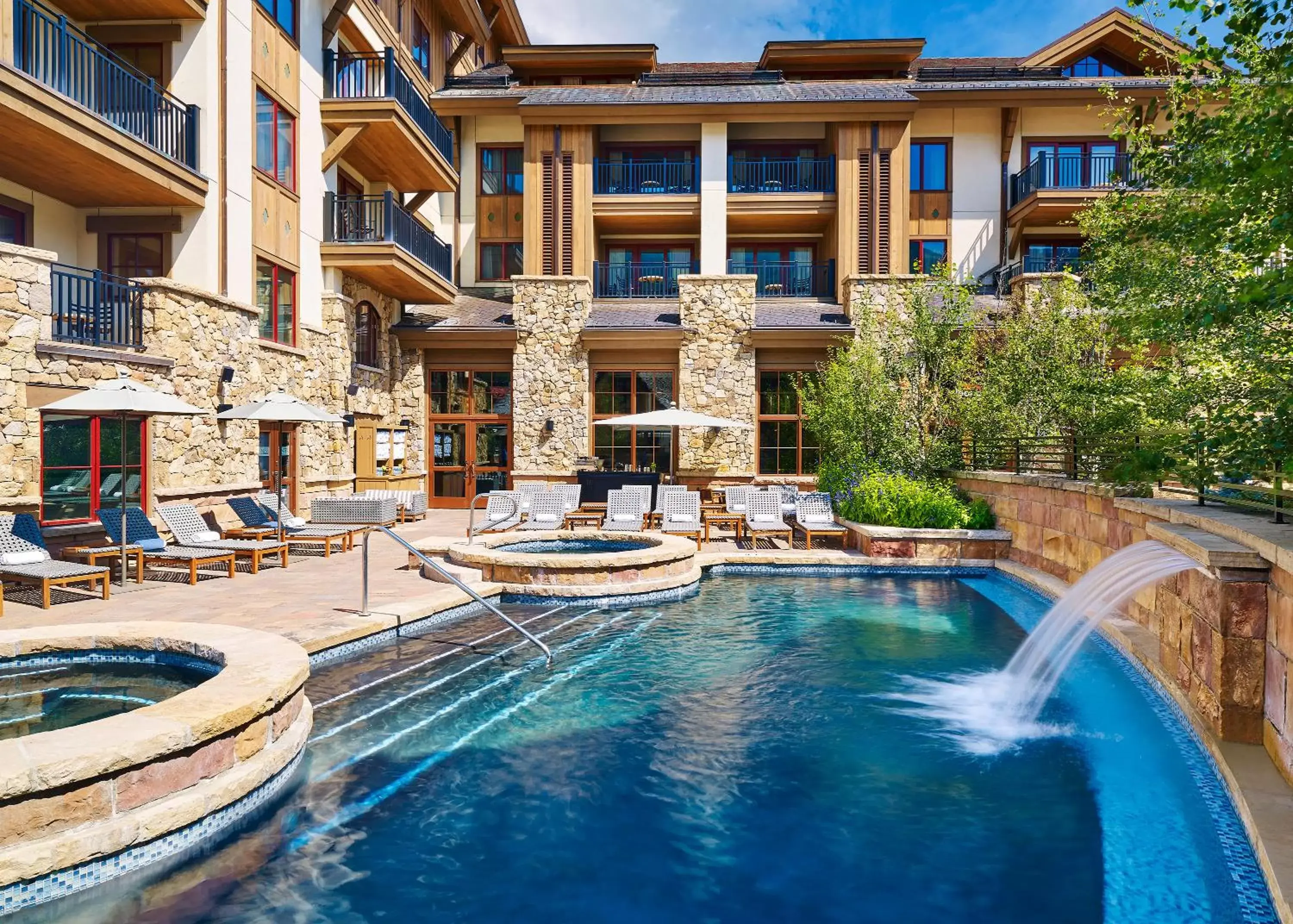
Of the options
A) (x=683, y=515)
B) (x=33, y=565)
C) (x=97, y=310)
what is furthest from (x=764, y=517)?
(x=97, y=310)

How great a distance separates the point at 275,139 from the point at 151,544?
8.29 m

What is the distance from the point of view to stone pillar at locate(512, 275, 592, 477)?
18.4 m

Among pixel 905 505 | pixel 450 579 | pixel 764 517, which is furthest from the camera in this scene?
pixel 764 517

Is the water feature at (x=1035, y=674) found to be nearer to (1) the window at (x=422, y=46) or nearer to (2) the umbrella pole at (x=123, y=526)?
(2) the umbrella pole at (x=123, y=526)

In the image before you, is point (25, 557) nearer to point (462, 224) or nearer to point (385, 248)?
point (385, 248)

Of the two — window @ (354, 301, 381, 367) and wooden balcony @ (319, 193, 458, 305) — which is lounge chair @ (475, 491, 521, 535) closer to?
window @ (354, 301, 381, 367)

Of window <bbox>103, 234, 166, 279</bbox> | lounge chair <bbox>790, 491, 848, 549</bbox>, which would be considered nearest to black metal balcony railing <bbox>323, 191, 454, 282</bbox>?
window <bbox>103, 234, 166, 279</bbox>

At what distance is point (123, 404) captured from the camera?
8.48 m

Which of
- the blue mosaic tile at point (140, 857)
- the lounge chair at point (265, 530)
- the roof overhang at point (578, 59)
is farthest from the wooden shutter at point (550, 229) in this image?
the blue mosaic tile at point (140, 857)

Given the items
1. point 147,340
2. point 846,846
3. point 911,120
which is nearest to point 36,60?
point 147,340

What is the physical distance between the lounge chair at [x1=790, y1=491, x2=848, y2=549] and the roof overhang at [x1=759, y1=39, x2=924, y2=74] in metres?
14.4

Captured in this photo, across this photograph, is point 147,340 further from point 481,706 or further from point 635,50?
point 635,50

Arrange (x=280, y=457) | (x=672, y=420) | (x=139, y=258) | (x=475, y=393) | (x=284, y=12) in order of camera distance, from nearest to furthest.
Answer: (x=139, y=258)
(x=280, y=457)
(x=284, y=12)
(x=672, y=420)
(x=475, y=393)

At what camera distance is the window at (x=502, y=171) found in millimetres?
21688
